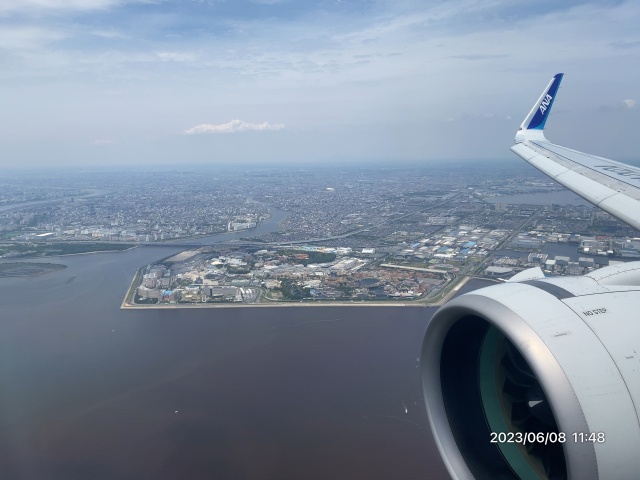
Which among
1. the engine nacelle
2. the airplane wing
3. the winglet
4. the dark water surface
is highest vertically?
the winglet

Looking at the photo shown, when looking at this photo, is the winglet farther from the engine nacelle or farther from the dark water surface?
the engine nacelle

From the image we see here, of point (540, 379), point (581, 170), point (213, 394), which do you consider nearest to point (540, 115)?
point (581, 170)

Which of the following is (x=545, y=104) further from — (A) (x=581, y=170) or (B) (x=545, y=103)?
A: (A) (x=581, y=170)

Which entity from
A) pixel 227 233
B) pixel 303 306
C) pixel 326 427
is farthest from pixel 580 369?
pixel 227 233

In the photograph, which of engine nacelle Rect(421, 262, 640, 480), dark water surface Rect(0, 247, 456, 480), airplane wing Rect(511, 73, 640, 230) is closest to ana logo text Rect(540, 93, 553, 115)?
airplane wing Rect(511, 73, 640, 230)

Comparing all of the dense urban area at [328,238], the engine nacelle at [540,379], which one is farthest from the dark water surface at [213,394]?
the engine nacelle at [540,379]

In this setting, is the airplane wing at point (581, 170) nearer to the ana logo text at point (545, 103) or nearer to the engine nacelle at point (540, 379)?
the ana logo text at point (545, 103)
